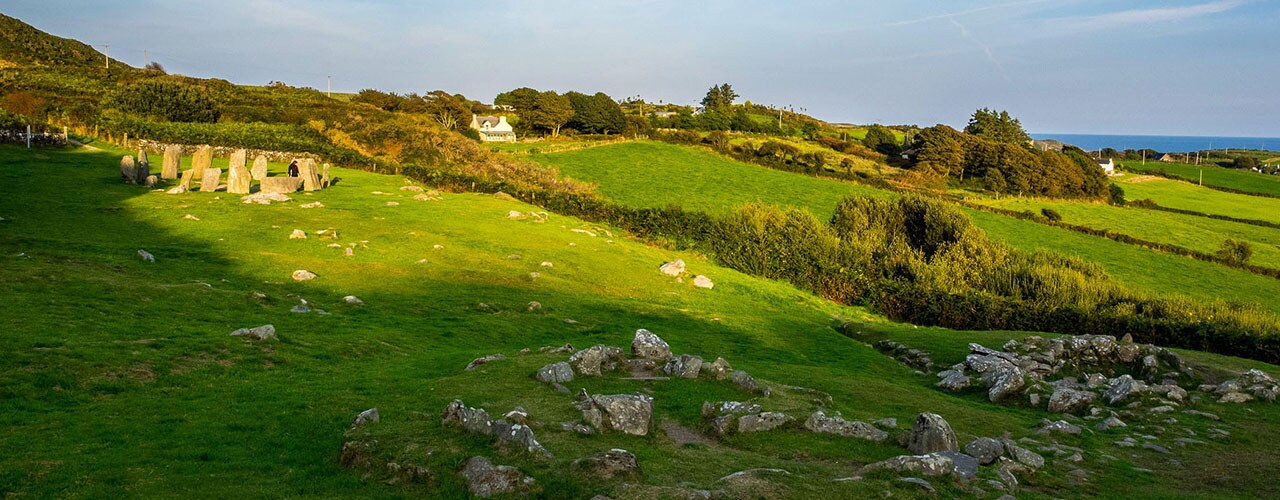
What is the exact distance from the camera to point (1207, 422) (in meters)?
17.6

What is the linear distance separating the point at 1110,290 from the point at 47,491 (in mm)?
47174

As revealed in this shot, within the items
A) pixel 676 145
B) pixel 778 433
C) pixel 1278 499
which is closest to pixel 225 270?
pixel 778 433

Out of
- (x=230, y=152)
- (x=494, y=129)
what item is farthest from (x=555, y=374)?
(x=494, y=129)

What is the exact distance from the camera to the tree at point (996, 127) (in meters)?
164

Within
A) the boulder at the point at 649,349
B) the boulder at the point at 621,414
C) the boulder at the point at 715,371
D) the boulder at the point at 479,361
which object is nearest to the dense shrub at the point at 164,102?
the boulder at the point at 479,361

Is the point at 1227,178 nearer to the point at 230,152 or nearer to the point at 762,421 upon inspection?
the point at 230,152

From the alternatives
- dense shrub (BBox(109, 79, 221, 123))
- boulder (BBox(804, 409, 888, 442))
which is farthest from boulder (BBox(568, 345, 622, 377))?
dense shrub (BBox(109, 79, 221, 123))

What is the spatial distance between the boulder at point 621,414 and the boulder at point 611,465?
1.76 m

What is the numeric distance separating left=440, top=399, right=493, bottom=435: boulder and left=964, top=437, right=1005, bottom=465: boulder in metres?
7.48

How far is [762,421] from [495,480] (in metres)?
5.15

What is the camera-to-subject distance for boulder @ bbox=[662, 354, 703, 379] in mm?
16766

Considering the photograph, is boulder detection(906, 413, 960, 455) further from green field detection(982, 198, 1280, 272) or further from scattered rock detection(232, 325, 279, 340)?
green field detection(982, 198, 1280, 272)

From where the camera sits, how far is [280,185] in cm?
4759

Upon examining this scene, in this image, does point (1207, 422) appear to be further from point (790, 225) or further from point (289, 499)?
point (790, 225)
